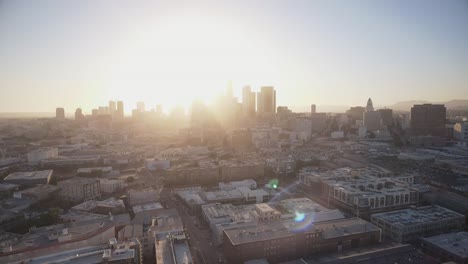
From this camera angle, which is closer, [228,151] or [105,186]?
[105,186]

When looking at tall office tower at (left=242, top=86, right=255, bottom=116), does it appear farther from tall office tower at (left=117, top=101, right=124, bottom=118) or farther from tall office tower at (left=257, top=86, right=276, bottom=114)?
tall office tower at (left=117, top=101, right=124, bottom=118)

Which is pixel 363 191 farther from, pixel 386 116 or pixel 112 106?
pixel 112 106

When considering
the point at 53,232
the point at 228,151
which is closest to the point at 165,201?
the point at 53,232

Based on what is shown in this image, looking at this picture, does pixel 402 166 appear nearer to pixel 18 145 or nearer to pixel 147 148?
pixel 147 148

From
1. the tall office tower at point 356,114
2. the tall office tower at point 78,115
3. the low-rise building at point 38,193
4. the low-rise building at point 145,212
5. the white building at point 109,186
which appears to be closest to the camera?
the low-rise building at point 145,212

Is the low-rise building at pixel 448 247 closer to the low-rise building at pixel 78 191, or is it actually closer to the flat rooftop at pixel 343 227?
the flat rooftop at pixel 343 227

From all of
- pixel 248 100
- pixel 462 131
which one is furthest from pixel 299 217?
pixel 248 100

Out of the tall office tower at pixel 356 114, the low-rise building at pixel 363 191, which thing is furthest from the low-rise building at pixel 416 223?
the tall office tower at pixel 356 114
